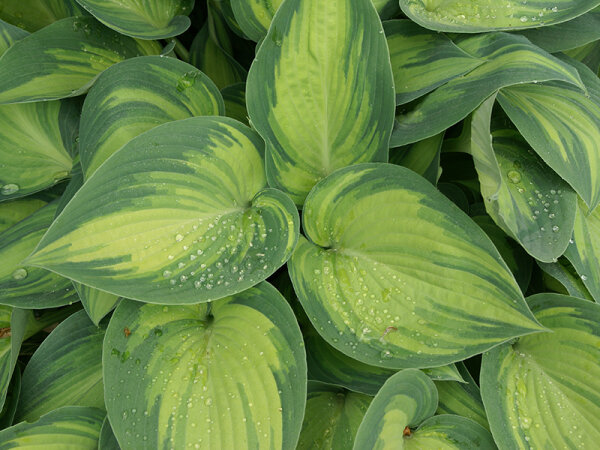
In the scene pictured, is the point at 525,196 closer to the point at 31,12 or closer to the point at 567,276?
the point at 567,276

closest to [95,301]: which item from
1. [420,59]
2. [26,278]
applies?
[26,278]

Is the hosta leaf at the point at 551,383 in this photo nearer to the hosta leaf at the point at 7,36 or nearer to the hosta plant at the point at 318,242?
the hosta plant at the point at 318,242

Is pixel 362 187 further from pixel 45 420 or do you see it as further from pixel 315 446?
pixel 45 420

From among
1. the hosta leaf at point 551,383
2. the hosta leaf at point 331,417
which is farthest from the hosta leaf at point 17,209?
the hosta leaf at point 551,383

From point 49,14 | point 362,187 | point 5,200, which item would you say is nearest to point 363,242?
point 362,187

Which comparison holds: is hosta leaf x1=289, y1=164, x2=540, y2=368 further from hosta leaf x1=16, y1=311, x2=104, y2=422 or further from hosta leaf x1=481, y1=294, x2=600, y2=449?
hosta leaf x1=16, y1=311, x2=104, y2=422

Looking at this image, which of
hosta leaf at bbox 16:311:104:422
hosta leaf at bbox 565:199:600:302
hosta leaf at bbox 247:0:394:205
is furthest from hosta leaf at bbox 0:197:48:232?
hosta leaf at bbox 565:199:600:302
